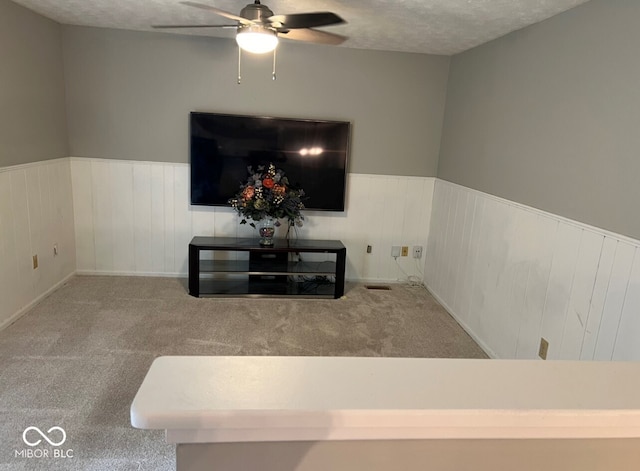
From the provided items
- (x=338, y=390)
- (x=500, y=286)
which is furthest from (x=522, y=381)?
(x=500, y=286)

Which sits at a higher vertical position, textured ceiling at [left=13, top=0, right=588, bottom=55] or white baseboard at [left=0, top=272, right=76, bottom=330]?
textured ceiling at [left=13, top=0, right=588, bottom=55]

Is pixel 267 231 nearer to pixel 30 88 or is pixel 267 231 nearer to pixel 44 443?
pixel 30 88

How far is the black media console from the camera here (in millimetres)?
4020

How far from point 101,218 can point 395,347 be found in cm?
313

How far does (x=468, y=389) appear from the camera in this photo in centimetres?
71

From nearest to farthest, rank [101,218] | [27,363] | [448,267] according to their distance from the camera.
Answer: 1. [27,363]
2. [448,267]
3. [101,218]

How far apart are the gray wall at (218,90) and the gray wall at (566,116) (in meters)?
0.79

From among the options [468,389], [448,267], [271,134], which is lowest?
[448,267]

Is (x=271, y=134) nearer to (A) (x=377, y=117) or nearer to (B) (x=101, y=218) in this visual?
(A) (x=377, y=117)

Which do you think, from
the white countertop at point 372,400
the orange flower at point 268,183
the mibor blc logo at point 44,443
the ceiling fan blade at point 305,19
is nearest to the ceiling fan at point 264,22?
the ceiling fan blade at point 305,19

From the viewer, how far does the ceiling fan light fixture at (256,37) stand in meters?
2.50

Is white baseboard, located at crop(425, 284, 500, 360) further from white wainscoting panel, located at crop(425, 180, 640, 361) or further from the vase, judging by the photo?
the vase

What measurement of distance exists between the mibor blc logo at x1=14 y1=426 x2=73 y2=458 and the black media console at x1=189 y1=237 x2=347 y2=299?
1.92 m

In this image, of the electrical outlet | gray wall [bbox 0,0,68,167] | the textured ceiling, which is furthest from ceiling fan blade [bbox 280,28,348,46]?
the electrical outlet
